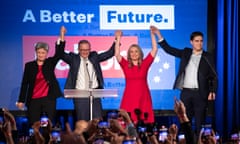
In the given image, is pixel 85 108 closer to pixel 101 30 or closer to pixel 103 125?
pixel 101 30

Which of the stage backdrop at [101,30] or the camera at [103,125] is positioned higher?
the stage backdrop at [101,30]

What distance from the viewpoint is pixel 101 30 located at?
7.75m

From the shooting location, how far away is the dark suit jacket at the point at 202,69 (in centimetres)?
775

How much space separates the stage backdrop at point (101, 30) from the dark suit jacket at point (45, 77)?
96 millimetres

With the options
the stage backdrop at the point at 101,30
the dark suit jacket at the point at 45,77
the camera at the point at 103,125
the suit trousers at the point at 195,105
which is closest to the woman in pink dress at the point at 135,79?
the stage backdrop at the point at 101,30

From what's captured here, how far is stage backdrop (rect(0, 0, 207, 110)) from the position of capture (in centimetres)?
763

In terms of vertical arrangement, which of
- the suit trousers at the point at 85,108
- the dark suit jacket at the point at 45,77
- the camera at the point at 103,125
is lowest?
the suit trousers at the point at 85,108

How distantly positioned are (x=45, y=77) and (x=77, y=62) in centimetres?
56

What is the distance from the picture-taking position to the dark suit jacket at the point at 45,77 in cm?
757

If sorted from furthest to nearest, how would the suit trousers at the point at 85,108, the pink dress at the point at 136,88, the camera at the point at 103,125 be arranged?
the pink dress at the point at 136,88 < the suit trousers at the point at 85,108 < the camera at the point at 103,125

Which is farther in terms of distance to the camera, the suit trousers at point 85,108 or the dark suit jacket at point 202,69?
the dark suit jacket at point 202,69

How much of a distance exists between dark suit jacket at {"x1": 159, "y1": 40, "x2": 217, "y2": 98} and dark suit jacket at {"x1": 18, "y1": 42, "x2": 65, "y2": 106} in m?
1.79

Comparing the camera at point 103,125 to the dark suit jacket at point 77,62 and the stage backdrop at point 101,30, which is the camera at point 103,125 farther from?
the stage backdrop at point 101,30

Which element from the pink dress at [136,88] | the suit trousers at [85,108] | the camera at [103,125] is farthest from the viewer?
the pink dress at [136,88]
